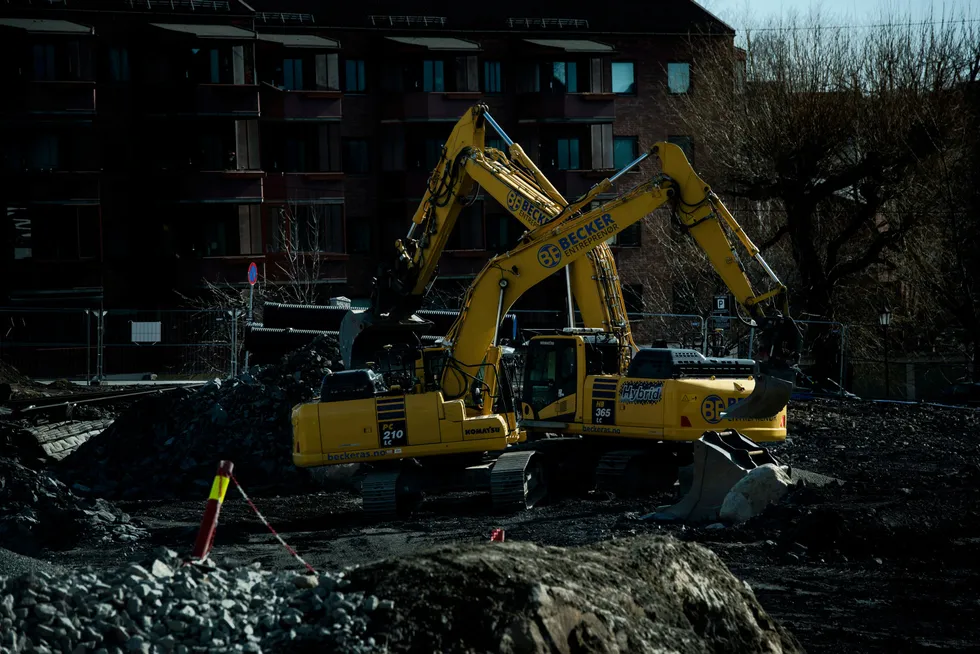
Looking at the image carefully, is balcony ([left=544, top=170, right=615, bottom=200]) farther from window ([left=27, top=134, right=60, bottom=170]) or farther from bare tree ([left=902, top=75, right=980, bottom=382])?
window ([left=27, top=134, right=60, bottom=170])

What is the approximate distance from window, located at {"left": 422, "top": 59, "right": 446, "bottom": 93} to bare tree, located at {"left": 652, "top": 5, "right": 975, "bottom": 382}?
1298cm

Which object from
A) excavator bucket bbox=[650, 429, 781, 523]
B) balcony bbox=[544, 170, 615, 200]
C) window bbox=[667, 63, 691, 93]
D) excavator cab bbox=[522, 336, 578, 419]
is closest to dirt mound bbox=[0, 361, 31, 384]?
excavator cab bbox=[522, 336, 578, 419]

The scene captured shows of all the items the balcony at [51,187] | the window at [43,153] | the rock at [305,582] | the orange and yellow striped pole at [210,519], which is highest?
the window at [43,153]

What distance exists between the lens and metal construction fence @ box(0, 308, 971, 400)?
104ft

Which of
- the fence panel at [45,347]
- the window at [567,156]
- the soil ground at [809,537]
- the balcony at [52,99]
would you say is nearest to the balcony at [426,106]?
the window at [567,156]

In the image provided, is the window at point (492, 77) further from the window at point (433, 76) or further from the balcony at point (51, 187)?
the balcony at point (51, 187)

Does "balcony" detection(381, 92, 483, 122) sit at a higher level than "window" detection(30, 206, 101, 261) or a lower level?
higher

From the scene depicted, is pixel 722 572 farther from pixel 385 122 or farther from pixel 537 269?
pixel 385 122

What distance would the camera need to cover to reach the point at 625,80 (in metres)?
50.1

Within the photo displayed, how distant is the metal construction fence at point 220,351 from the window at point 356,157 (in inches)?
475

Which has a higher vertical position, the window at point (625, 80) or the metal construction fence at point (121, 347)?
the window at point (625, 80)

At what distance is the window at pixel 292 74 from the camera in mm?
45188

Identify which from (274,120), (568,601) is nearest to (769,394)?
(568,601)

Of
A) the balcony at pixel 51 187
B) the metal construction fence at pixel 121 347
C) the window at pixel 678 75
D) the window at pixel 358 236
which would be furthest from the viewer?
the window at pixel 678 75
